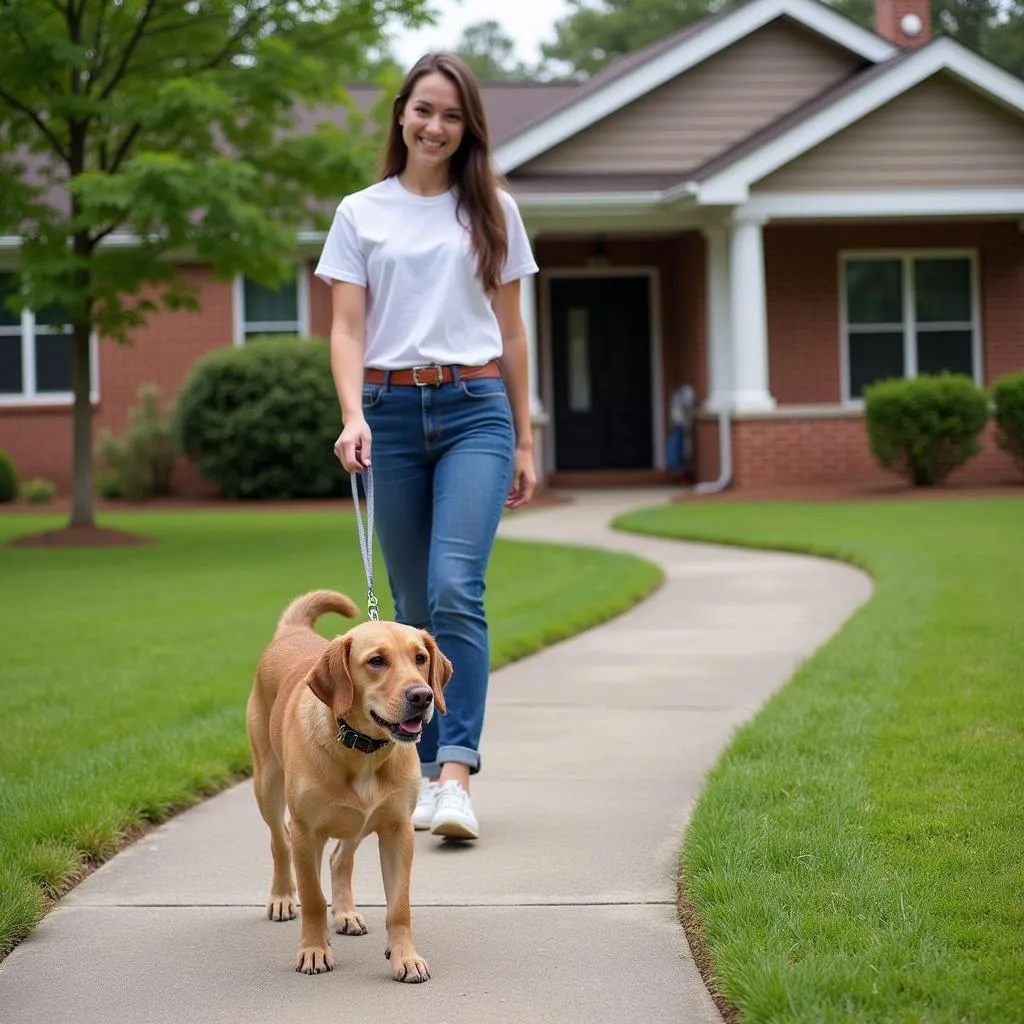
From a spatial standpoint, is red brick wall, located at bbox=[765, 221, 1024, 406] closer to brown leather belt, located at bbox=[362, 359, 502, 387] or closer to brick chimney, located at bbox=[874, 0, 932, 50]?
brick chimney, located at bbox=[874, 0, 932, 50]

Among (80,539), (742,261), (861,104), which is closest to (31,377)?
(80,539)

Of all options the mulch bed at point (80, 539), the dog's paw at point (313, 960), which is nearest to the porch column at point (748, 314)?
the mulch bed at point (80, 539)

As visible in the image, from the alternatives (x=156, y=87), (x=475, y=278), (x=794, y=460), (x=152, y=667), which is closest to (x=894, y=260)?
(x=794, y=460)

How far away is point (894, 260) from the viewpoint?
2227 centimetres

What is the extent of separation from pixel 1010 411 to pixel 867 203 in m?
3.20

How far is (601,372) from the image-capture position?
76.8ft

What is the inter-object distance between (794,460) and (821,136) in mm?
3967

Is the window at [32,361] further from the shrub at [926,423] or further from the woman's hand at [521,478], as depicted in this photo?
the woman's hand at [521,478]

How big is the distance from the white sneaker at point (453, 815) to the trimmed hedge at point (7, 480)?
17.3 m

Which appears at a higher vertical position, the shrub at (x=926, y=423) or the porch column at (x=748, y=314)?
the porch column at (x=748, y=314)

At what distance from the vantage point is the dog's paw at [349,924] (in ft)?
14.4

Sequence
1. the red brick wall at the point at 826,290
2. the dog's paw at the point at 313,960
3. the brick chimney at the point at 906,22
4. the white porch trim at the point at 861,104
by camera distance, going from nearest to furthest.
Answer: the dog's paw at the point at 313,960 → the white porch trim at the point at 861,104 → the red brick wall at the point at 826,290 → the brick chimney at the point at 906,22

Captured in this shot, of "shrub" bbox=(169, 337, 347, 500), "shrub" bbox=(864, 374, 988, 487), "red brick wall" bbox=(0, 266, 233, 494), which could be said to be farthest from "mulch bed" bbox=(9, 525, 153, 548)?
"shrub" bbox=(864, 374, 988, 487)

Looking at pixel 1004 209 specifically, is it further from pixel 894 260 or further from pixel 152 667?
pixel 152 667
